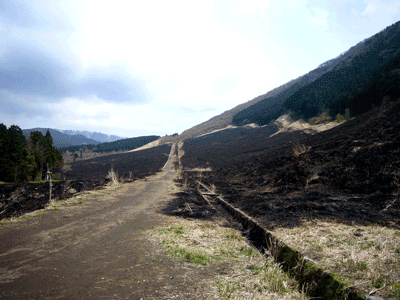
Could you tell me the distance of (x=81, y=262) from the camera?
4684 millimetres

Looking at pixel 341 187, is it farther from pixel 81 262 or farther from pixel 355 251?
pixel 81 262

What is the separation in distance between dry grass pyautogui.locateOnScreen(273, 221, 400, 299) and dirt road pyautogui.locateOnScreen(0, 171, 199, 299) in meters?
3.10

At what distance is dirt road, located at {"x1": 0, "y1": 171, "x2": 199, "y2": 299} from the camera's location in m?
3.58

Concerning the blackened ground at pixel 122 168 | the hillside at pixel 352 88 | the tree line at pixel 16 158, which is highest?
the hillside at pixel 352 88

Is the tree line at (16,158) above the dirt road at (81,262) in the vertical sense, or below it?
above

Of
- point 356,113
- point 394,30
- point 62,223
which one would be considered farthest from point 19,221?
point 394,30

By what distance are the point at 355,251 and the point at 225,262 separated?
2.92 meters

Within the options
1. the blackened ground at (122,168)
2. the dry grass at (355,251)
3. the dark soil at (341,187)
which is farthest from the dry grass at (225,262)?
the blackened ground at (122,168)

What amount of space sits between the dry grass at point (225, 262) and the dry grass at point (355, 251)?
930 millimetres

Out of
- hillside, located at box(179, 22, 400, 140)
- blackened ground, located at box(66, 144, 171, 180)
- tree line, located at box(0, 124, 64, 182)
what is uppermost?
hillside, located at box(179, 22, 400, 140)

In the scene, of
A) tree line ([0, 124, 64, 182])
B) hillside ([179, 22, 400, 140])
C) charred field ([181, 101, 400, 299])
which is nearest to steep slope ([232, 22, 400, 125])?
hillside ([179, 22, 400, 140])

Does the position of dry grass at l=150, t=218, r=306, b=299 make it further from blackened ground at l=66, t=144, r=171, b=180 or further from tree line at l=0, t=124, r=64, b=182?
tree line at l=0, t=124, r=64, b=182

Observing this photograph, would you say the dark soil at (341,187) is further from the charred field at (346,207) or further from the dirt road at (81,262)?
the dirt road at (81,262)

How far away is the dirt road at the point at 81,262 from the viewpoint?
141 inches
